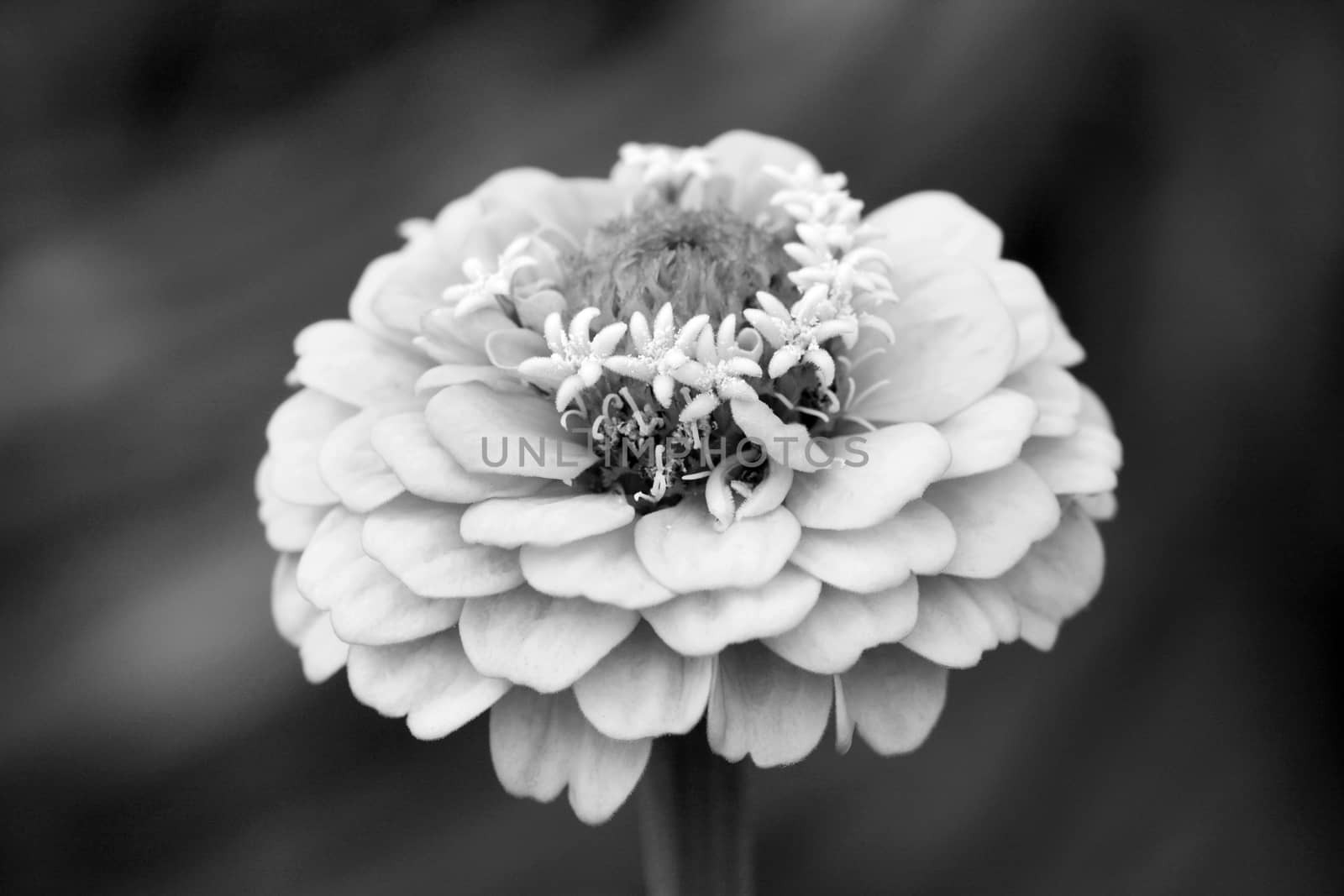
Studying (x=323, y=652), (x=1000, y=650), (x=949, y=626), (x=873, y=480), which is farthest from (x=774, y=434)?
(x=1000, y=650)

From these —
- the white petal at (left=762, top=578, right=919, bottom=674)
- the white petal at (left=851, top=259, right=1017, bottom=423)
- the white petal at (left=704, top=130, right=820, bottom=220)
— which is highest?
the white petal at (left=704, top=130, right=820, bottom=220)

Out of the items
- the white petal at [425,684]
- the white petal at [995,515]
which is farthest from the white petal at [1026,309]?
the white petal at [425,684]

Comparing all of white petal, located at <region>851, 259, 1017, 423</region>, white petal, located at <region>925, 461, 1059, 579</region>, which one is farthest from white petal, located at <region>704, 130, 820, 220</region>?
white petal, located at <region>925, 461, 1059, 579</region>

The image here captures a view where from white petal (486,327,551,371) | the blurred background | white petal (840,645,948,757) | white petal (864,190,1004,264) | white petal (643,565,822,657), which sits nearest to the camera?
white petal (643,565,822,657)

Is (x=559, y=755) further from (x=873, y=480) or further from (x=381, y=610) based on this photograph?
(x=873, y=480)

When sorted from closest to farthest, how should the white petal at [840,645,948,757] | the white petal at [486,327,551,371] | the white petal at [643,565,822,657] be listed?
the white petal at [643,565,822,657]
the white petal at [840,645,948,757]
the white petal at [486,327,551,371]

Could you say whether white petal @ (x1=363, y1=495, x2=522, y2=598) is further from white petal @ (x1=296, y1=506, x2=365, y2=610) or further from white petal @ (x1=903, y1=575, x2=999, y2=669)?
white petal @ (x1=903, y1=575, x2=999, y2=669)
